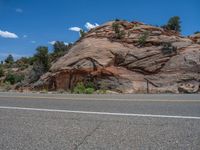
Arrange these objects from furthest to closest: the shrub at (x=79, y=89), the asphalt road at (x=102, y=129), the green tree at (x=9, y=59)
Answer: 1. the green tree at (x=9, y=59)
2. the shrub at (x=79, y=89)
3. the asphalt road at (x=102, y=129)

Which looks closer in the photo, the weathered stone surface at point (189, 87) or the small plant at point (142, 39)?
the weathered stone surface at point (189, 87)

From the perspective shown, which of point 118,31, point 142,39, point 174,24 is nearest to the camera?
point 142,39

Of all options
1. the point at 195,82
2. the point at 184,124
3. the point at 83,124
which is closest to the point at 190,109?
the point at 184,124

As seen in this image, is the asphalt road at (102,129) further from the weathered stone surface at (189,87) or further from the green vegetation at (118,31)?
the green vegetation at (118,31)

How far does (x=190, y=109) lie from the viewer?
741cm

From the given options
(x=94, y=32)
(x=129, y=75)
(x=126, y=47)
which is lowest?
(x=129, y=75)

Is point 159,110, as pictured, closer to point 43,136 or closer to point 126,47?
point 43,136

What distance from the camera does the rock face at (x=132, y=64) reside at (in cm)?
2044

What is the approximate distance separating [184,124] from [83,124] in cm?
212

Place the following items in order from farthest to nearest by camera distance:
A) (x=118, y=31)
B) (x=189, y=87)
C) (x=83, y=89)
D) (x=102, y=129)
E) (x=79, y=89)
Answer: (x=118, y=31) → (x=189, y=87) → (x=83, y=89) → (x=79, y=89) → (x=102, y=129)

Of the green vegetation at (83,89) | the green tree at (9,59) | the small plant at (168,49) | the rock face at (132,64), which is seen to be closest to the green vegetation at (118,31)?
the rock face at (132,64)

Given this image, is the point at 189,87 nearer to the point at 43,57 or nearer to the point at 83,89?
the point at 83,89

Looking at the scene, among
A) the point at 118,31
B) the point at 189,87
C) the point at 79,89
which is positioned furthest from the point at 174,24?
the point at 79,89

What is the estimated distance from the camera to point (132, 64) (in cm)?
2250
